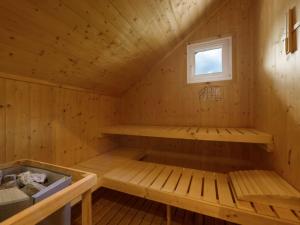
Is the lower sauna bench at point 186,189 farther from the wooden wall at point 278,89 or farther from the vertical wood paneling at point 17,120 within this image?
the vertical wood paneling at point 17,120

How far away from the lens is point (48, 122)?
170cm

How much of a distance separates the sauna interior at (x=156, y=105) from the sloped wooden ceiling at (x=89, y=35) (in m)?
0.01

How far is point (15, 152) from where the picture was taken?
143 centimetres

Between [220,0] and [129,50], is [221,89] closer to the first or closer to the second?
[220,0]

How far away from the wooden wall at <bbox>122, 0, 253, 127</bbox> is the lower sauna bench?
79cm

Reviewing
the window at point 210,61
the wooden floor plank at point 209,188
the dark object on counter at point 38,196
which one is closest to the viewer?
the dark object on counter at point 38,196

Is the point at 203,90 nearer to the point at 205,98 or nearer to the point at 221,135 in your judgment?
the point at 205,98

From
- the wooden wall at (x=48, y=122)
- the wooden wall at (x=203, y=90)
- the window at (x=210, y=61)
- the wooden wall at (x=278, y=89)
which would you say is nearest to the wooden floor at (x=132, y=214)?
the wooden wall at (x=48, y=122)

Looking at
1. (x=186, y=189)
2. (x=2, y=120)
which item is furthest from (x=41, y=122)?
(x=186, y=189)

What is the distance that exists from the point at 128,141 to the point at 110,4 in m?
2.11

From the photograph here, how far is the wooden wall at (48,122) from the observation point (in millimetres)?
1383

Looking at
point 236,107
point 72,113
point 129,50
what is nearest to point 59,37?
point 129,50

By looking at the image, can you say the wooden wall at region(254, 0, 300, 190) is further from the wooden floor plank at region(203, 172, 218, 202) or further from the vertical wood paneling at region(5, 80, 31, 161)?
the vertical wood paneling at region(5, 80, 31, 161)

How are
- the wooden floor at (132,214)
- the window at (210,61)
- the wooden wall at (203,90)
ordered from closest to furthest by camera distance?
the wooden floor at (132,214)
the wooden wall at (203,90)
the window at (210,61)
